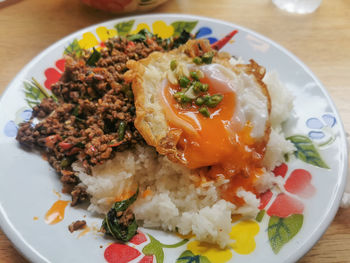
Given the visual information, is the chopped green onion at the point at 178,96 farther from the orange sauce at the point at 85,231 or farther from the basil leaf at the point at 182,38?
the orange sauce at the point at 85,231

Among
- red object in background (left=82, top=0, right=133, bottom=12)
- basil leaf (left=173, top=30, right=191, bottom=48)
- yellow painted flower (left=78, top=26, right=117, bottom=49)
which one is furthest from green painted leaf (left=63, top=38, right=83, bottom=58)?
basil leaf (left=173, top=30, right=191, bottom=48)

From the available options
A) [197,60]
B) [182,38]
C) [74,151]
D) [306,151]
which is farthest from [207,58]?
[74,151]

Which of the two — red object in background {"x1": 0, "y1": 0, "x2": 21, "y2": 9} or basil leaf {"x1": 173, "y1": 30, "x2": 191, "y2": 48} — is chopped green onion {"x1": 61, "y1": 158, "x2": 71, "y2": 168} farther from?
red object in background {"x1": 0, "y1": 0, "x2": 21, "y2": 9}

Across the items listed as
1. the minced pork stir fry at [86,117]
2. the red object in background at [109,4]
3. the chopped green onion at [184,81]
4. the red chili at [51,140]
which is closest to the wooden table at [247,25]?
the red object in background at [109,4]

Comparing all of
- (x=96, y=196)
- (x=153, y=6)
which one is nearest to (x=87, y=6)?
(x=153, y=6)

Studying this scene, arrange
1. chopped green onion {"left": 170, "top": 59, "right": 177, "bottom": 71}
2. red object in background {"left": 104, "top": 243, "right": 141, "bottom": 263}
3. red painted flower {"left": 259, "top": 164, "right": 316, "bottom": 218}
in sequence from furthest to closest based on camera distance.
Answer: chopped green onion {"left": 170, "top": 59, "right": 177, "bottom": 71}
red painted flower {"left": 259, "top": 164, "right": 316, "bottom": 218}
red object in background {"left": 104, "top": 243, "right": 141, "bottom": 263}

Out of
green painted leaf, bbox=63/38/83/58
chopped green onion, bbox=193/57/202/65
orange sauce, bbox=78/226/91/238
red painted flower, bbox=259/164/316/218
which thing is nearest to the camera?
orange sauce, bbox=78/226/91/238

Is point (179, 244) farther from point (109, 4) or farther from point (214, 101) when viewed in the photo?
point (109, 4)
